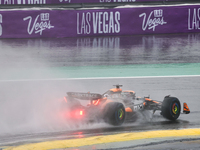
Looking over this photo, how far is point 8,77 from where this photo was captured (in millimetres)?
11094

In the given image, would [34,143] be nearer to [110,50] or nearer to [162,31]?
[110,50]

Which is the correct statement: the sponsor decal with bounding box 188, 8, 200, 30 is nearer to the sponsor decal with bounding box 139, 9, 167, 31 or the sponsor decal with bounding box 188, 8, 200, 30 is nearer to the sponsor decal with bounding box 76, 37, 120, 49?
the sponsor decal with bounding box 139, 9, 167, 31

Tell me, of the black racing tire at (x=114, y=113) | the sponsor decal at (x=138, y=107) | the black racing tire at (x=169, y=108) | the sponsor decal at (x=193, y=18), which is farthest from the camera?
the sponsor decal at (x=193, y=18)

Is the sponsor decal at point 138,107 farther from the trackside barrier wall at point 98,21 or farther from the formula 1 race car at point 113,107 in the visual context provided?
the trackside barrier wall at point 98,21

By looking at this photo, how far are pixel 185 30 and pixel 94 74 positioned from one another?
241 inches

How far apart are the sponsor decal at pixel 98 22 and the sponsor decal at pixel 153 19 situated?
1.14 metres

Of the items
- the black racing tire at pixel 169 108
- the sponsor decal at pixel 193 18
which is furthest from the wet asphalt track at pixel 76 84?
the sponsor decal at pixel 193 18

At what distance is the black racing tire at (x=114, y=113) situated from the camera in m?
6.60

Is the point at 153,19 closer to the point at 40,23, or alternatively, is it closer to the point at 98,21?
the point at 98,21

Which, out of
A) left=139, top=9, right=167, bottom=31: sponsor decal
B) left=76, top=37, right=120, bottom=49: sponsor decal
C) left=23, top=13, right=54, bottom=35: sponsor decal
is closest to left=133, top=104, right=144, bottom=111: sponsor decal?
left=76, top=37, right=120, bottom=49: sponsor decal

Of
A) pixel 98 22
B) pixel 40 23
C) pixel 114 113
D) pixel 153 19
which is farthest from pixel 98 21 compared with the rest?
pixel 114 113

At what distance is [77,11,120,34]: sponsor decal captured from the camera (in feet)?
50.3

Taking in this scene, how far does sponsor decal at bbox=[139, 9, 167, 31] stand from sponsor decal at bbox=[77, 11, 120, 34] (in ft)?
3.75

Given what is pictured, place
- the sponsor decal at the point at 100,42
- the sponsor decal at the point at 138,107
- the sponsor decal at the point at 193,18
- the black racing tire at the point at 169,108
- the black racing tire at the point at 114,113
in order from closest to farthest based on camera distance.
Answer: the black racing tire at the point at 114,113
the sponsor decal at the point at 138,107
the black racing tire at the point at 169,108
the sponsor decal at the point at 100,42
the sponsor decal at the point at 193,18
